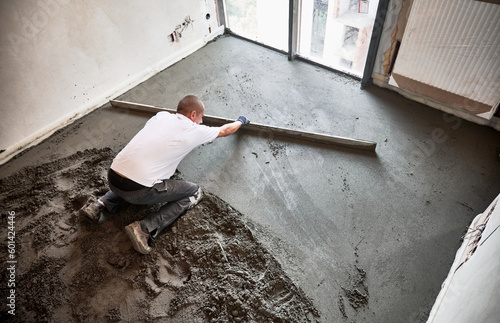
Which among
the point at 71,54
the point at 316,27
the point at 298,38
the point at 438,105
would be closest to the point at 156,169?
the point at 71,54

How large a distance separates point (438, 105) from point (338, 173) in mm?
1565

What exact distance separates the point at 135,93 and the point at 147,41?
0.73 m

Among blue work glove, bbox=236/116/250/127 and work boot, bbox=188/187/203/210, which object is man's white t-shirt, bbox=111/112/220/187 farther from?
blue work glove, bbox=236/116/250/127

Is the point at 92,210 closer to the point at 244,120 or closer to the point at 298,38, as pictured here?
the point at 244,120

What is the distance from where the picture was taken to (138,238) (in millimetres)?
2365

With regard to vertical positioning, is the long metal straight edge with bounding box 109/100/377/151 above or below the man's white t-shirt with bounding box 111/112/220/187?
below

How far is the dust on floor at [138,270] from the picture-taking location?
83.4 inches

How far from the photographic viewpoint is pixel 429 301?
2107mm

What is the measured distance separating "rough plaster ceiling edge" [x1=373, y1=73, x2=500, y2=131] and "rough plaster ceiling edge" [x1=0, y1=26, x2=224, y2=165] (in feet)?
8.93

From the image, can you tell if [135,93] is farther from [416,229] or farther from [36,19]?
[416,229]

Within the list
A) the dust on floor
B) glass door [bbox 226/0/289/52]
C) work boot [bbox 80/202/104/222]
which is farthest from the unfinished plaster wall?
work boot [bbox 80/202/104/222]

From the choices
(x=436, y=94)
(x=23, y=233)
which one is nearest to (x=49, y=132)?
(x=23, y=233)

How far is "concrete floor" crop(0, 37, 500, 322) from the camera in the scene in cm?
227

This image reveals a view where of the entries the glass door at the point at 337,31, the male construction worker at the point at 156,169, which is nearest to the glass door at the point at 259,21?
the glass door at the point at 337,31
